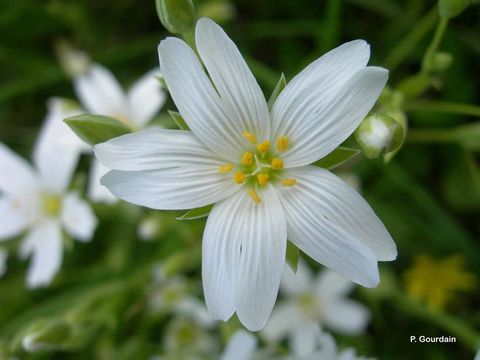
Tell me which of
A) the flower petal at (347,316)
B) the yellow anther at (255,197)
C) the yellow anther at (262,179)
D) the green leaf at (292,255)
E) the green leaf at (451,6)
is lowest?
the flower petal at (347,316)

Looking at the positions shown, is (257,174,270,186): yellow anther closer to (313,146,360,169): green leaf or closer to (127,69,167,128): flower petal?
(313,146,360,169): green leaf

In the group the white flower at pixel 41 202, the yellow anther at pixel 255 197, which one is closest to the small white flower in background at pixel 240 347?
the yellow anther at pixel 255 197

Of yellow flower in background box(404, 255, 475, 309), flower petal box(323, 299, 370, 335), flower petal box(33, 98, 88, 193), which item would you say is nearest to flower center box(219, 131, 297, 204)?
flower petal box(33, 98, 88, 193)

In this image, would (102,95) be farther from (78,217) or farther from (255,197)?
(255,197)

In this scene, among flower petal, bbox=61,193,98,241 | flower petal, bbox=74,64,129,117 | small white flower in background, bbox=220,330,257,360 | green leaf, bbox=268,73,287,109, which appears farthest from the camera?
flower petal, bbox=74,64,129,117

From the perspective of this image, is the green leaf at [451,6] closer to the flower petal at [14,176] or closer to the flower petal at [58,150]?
the flower petal at [58,150]

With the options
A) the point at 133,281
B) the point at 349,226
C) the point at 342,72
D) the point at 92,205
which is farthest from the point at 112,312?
the point at 342,72

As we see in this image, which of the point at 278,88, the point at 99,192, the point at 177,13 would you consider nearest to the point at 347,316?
the point at 99,192
